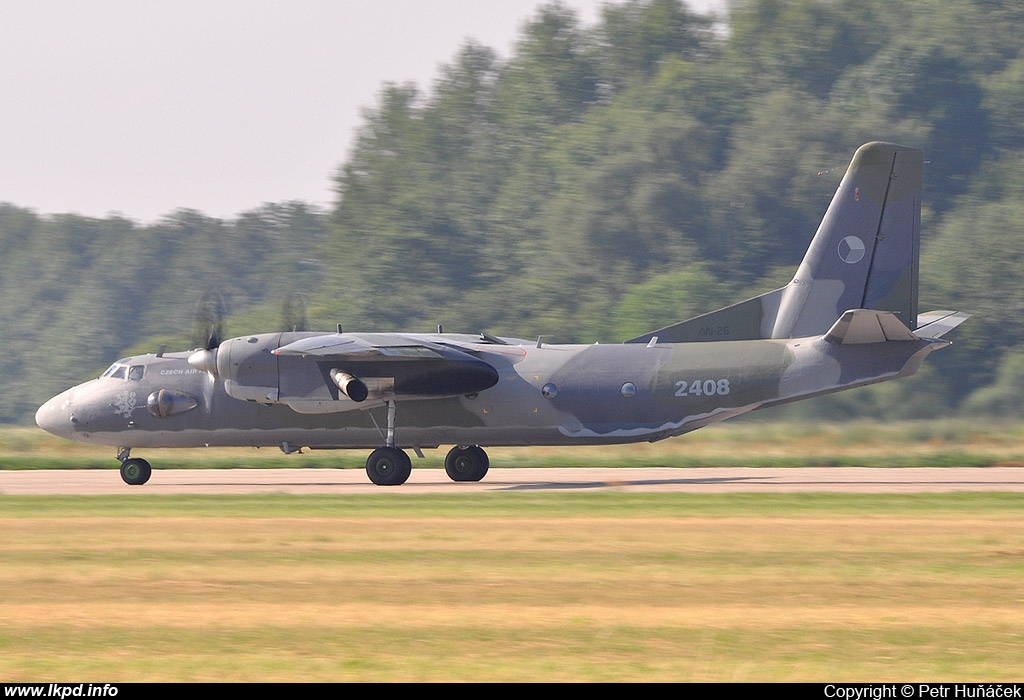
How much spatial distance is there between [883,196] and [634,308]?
32.0 m

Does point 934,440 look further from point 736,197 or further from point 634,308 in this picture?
point 736,197

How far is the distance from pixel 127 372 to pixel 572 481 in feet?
34.5

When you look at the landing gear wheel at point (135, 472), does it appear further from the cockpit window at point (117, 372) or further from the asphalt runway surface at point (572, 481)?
the cockpit window at point (117, 372)

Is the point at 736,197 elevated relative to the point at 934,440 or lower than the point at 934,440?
elevated

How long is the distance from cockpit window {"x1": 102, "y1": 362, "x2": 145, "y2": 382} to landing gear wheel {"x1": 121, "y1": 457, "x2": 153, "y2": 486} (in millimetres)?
1935

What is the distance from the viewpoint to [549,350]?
28.3 metres

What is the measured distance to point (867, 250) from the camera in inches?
1054

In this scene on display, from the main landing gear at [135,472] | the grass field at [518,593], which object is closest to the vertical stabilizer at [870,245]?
the grass field at [518,593]

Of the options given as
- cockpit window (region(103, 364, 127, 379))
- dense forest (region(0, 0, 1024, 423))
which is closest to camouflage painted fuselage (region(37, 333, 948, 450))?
cockpit window (region(103, 364, 127, 379))

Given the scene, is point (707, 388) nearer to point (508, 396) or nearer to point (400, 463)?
point (508, 396)

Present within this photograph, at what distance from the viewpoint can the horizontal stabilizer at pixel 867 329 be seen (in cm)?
2453

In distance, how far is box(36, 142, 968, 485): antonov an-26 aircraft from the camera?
26.4 meters

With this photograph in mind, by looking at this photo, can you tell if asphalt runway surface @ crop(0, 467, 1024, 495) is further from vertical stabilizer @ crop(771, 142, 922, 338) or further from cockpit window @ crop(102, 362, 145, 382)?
vertical stabilizer @ crop(771, 142, 922, 338)
